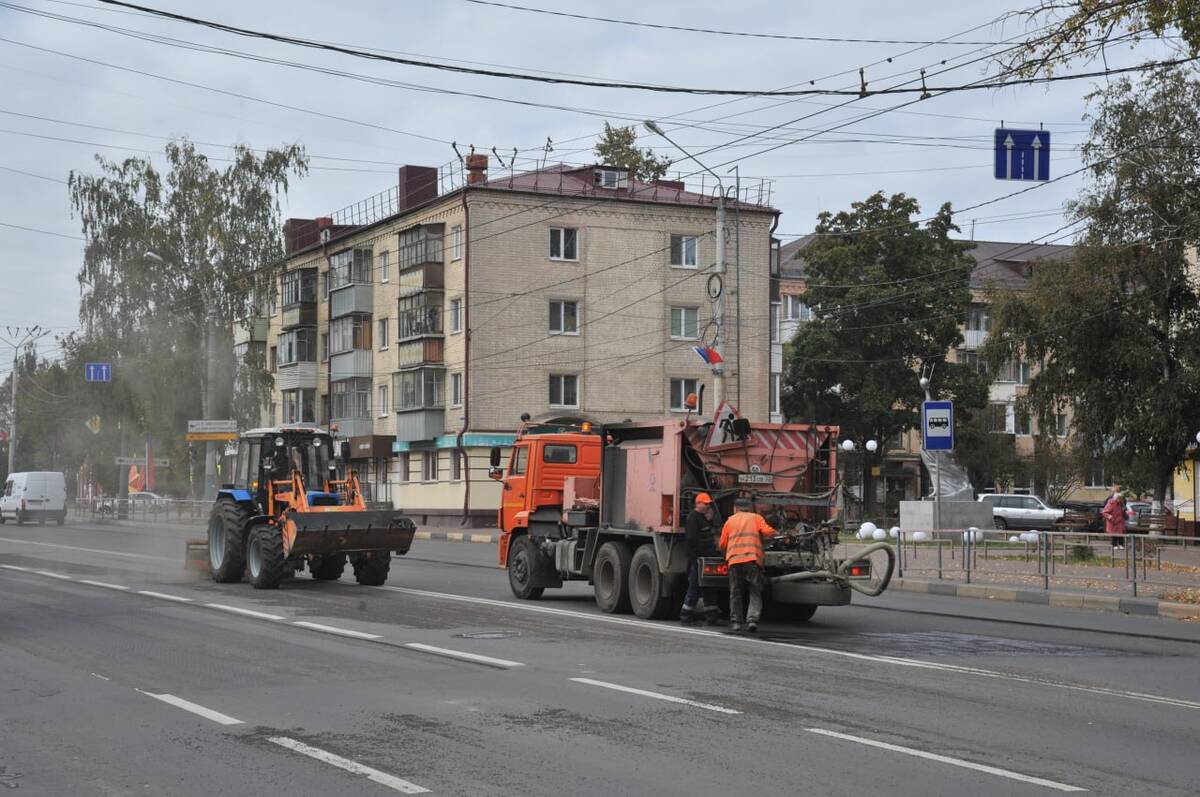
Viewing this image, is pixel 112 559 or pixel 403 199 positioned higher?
pixel 403 199

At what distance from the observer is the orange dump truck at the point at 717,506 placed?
54.3 feet

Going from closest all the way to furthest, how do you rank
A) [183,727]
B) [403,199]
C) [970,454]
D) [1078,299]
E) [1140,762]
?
[1140,762] → [183,727] → [1078,299] → [403,199] → [970,454]

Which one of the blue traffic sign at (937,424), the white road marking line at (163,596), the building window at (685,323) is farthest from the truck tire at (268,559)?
the building window at (685,323)

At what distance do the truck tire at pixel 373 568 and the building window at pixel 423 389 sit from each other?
108ft

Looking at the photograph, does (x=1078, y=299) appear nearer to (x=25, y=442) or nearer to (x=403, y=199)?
(x=403, y=199)

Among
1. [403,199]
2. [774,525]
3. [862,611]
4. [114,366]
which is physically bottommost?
[862,611]

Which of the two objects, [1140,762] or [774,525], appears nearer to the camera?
[1140,762]

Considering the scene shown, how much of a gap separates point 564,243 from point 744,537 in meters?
40.0

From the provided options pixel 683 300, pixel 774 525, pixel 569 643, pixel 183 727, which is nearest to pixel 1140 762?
pixel 183 727

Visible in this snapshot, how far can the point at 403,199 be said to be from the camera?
60594mm

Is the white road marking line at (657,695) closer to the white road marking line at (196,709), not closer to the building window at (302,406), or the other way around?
the white road marking line at (196,709)

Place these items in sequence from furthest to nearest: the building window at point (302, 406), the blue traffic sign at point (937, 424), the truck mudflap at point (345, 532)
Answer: the building window at point (302, 406) → the blue traffic sign at point (937, 424) → the truck mudflap at point (345, 532)

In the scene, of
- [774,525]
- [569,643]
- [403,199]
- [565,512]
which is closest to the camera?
[569,643]

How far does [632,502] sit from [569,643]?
3.76m
